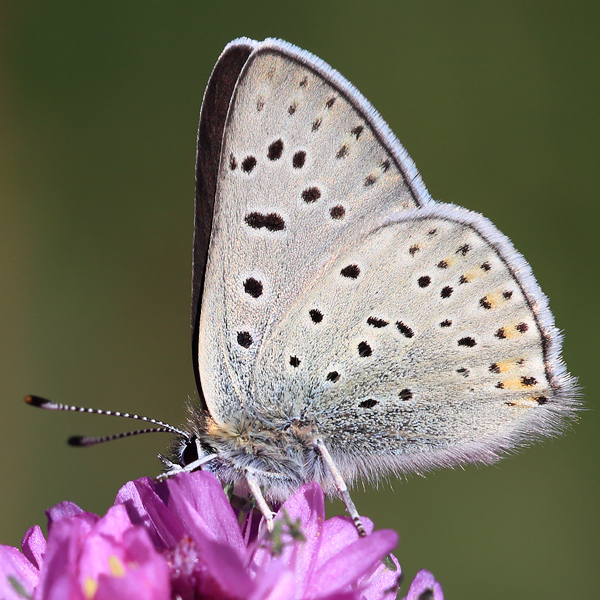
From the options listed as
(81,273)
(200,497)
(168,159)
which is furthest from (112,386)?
(200,497)

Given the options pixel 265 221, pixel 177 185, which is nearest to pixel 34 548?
pixel 265 221

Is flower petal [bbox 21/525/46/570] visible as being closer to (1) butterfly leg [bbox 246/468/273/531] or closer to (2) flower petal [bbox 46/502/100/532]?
(2) flower petal [bbox 46/502/100/532]

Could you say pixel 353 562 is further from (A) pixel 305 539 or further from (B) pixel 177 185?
(B) pixel 177 185

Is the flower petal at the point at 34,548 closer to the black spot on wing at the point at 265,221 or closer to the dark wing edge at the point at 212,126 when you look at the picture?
the dark wing edge at the point at 212,126

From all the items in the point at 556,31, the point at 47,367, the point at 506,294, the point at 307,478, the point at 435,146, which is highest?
the point at 556,31

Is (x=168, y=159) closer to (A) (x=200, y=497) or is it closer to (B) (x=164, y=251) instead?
(B) (x=164, y=251)
